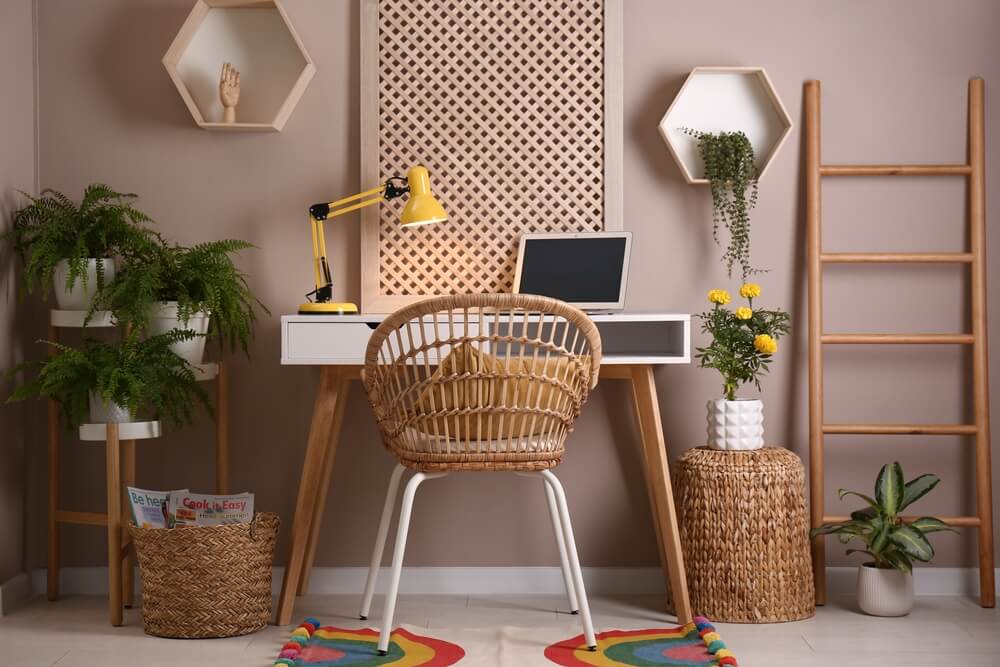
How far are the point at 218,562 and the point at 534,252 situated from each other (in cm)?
126

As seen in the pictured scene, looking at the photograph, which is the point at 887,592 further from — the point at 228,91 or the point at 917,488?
the point at 228,91

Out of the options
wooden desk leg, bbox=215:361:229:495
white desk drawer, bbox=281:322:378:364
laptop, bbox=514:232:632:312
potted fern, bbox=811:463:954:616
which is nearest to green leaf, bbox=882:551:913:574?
potted fern, bbox=811:463:954:616

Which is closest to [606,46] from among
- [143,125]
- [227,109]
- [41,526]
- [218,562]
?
[227,109]

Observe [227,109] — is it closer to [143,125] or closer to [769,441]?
[143,125]

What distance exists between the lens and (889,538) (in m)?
2.83

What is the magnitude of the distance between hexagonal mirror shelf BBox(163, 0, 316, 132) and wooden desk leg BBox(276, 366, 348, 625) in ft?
2.89

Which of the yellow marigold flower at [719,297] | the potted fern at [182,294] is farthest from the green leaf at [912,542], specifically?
the potted fern at [182,294]

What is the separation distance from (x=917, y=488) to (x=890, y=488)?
4.3 inches

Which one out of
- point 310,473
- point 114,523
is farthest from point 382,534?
point 114,523

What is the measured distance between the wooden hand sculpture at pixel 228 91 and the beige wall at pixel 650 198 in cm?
9

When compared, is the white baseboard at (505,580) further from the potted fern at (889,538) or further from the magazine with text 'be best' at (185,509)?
the magazine with text 'be best' at (185,509)

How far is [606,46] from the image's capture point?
313 centimetres

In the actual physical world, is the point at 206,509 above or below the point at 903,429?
below

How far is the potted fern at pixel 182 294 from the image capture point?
2752 millimetres
